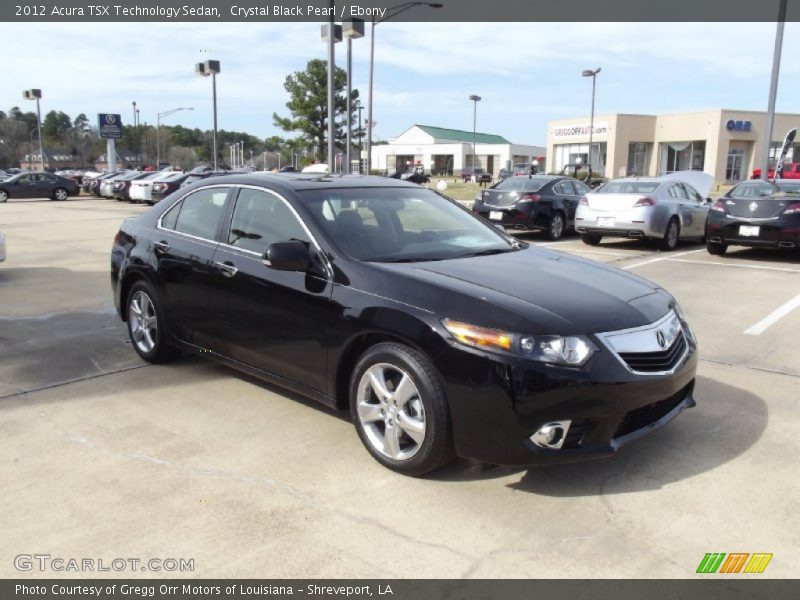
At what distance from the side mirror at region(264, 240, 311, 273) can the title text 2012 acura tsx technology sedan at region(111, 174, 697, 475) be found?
1 centimetres

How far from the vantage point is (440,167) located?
3740 inches

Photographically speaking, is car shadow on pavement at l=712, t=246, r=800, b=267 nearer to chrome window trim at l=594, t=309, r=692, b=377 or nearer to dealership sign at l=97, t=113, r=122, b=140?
chrome window trim at l=594, t=309, r=692, b=377

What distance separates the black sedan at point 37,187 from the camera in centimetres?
3194

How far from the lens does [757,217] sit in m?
11.9

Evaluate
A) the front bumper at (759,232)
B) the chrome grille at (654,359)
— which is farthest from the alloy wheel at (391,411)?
the front bumper at (759,232)

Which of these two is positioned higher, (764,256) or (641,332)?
(641,332)

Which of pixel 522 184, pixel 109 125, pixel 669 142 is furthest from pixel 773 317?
pixel 669 142

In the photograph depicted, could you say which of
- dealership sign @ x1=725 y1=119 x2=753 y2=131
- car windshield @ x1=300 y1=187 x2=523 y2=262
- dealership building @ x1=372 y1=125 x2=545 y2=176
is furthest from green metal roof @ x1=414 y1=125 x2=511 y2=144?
car windshield @ x1=300 y1=187 x2=523 y2=262

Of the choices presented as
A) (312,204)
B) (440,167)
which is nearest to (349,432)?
(312,204)

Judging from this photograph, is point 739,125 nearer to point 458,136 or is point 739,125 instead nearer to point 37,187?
point 37,187

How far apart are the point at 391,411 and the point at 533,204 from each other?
1170 centimetres

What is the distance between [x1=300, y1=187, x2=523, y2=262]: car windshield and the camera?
164 inches

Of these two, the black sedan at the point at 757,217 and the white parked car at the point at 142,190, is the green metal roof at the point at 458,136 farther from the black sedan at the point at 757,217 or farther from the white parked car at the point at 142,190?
the black sedan at the point at 757,217
